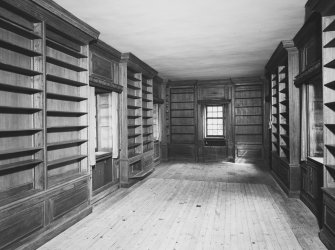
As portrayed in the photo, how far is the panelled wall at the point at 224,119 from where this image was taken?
8.38 meters

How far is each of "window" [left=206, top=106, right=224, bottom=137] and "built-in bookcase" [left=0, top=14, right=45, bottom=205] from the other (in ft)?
22.2

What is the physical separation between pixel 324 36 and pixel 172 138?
21.8 ft

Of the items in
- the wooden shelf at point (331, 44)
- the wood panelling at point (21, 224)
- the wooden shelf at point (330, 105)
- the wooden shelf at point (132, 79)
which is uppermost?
the wooden shelf at point (132, 79)

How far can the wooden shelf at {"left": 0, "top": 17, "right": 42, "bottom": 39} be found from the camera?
8.34ft

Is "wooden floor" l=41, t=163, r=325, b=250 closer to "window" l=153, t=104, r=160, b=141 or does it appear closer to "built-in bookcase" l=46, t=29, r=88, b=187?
"built-in bookcase" l=46, t=29, r=88, b=187

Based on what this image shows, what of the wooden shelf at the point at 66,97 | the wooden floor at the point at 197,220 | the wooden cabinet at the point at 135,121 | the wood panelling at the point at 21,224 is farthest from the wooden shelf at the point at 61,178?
the wooden cabinet at the point at 135,121

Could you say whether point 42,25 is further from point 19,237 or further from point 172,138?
point 172,138

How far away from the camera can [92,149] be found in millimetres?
4086

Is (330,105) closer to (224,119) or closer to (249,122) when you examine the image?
(249,122)

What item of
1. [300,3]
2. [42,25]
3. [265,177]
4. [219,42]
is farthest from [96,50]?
[265,177]

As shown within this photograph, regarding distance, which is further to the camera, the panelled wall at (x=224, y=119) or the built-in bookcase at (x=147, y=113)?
the panelled wall at (x=224, y=119)

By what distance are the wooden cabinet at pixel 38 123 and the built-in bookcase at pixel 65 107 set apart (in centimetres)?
1

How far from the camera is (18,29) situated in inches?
106

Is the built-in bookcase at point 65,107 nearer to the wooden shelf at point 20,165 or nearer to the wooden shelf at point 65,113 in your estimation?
the wooden shelf at point 65,113
